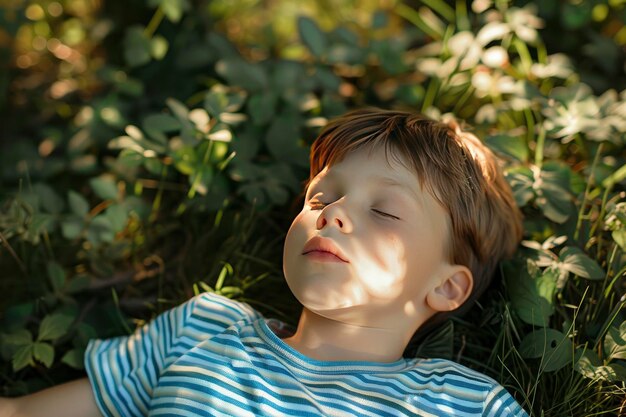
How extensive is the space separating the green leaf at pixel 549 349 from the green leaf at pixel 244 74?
925 millimetres

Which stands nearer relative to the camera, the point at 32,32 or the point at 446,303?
the point at 446,303

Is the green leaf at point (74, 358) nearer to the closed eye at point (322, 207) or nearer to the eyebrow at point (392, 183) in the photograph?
the closed eye at point (322, 207)

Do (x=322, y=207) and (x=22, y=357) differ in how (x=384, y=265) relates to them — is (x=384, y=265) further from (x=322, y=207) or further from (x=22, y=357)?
(x=22, y=357)

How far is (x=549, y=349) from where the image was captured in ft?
4.46

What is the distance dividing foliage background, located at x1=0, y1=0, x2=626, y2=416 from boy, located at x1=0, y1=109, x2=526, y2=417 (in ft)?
0.44

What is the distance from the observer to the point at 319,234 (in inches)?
48.8

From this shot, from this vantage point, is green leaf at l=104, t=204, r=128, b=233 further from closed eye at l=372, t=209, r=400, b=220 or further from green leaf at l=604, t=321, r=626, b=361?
green leaf at l=604, t=321, r=626, b=361

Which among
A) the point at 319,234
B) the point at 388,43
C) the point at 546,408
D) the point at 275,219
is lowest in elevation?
the point at 546,408

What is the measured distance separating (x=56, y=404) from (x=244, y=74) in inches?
36.8

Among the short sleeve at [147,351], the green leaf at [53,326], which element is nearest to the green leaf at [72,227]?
the green leaf at [53,326]

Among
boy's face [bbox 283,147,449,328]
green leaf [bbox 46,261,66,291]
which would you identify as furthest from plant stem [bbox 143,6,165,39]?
boy's face [bbox 283,147,449,328]

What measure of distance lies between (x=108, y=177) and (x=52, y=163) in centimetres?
22

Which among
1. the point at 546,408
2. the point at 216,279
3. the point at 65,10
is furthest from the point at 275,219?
the point at 65,10

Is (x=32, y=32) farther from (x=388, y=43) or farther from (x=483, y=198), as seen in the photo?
(x=483, y=198)
